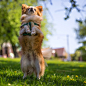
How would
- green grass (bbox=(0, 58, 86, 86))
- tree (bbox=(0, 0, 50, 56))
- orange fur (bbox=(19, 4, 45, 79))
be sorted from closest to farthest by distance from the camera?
green grass (bbox=(0, 58, 86, 86)), orange fur (bbox=(19, 4, 45, 79)), tree (bbox=(0, 0, 50, 56))

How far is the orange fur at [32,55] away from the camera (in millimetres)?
3611

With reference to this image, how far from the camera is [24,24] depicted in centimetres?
379

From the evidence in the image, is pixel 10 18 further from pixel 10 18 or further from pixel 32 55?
pixel 32 55

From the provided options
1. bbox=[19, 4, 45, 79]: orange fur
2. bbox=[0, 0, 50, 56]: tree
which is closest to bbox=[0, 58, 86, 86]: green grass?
bbox=[19, 4, 45, 79]: orange fur

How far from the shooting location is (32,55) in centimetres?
365

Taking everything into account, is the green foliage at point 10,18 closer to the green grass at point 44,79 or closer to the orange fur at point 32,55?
the green grass at point 44,79

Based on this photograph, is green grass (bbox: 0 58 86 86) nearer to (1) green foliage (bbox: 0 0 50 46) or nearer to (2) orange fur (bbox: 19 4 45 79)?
(2) orange fur (bbox: 19 4 45 79)

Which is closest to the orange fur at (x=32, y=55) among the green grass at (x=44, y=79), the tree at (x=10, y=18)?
the green grass at (x=44, y=79)

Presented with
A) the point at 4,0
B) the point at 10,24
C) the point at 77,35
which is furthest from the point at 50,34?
the point at 77,35

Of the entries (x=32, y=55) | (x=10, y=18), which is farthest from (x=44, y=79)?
(x=10, y=18)

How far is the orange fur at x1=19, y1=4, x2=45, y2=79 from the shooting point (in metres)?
3.61

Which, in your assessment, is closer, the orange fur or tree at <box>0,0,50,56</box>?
the orange fur

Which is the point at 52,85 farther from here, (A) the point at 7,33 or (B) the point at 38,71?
(A) the point at 7,33

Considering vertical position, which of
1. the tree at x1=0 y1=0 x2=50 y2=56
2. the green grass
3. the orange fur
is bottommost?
the green grass
